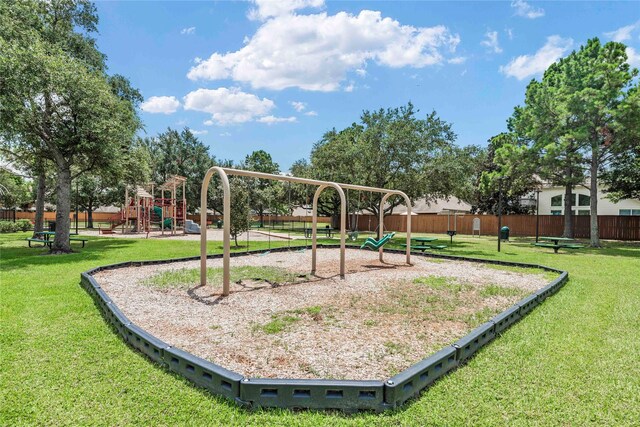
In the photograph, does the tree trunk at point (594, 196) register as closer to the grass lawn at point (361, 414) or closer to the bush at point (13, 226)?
the grass lawn at point (361, 414)

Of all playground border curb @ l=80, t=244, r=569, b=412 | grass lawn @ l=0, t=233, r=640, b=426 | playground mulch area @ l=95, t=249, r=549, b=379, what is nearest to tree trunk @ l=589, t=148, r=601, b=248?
playground mulch area @ l=95, t=249, r=549, b=379

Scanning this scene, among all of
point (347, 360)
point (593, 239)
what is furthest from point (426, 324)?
point (593, 239)

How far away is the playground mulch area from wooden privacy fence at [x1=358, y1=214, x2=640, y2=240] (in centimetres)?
2083

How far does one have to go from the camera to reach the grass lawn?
2.55 meters

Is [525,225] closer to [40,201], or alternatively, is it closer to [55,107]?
[55,107]

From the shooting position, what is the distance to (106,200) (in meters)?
34.5

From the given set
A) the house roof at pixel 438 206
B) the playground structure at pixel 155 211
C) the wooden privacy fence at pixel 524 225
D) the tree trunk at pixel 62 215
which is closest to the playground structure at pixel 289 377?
the tree trunk at pixel 62 215

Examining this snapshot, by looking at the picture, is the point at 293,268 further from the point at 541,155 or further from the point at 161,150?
the point at 161,150

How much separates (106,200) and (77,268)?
29475 millimetres

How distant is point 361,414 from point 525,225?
98.3ft

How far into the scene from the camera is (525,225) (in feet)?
92.0

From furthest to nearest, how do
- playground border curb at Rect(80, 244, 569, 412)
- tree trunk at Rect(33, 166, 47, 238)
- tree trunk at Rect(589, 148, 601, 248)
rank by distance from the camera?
1. tree trunk at Rect(589, 148, 601, 248)
2. tree trunk at Rect(33, 166, 47, 238)
3. playground border curb at Rect(80, 244, 569, 412)

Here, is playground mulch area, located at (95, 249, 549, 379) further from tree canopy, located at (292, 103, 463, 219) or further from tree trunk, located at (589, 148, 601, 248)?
tree trunk, located at (589, 148, 601, 248)

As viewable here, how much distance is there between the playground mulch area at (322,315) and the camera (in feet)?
11.5
